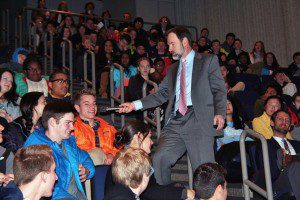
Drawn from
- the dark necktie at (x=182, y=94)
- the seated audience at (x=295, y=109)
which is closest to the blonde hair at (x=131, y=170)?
the dark necktie at (x=182, y=94)

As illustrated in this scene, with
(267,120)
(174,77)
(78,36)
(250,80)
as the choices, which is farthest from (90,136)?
(78,36)

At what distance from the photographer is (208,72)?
502cm

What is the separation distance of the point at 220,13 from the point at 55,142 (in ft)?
32.8

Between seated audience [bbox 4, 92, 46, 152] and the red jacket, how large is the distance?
1.26 feet

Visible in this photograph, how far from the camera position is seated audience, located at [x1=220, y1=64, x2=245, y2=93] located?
9320 mm

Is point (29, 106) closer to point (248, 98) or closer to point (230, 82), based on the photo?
point (248, 98)

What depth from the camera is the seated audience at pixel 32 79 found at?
24.2 ft

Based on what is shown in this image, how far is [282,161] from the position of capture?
5.58 m

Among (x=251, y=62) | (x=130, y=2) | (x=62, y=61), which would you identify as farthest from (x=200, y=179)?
(x=130, y=2)

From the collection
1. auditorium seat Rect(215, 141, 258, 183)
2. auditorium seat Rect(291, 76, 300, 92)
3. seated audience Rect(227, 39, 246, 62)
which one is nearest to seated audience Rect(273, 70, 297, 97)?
auditorium seat Rect(291, 76, 300, 92)

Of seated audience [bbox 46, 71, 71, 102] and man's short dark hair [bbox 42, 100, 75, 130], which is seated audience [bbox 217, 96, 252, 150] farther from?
man's short dark hair [bbox 42, 100, 75, 130]

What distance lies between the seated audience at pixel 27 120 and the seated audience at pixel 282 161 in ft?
7.18

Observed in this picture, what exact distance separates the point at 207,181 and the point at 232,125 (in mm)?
3181

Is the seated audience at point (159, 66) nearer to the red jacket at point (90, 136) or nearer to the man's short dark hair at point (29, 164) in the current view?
the red jacket at point (90, 136)
